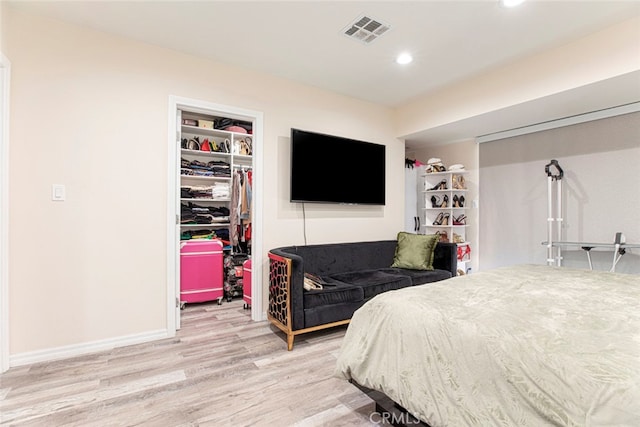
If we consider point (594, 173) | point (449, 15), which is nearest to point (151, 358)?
point (449, 15)

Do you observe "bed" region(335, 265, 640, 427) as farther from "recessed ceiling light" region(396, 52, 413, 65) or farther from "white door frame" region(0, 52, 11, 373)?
"white door frame" region(0, 52, 11, 373)

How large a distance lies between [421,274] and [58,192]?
344 centimetres

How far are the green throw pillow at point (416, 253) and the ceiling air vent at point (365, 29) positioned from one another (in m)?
2.30

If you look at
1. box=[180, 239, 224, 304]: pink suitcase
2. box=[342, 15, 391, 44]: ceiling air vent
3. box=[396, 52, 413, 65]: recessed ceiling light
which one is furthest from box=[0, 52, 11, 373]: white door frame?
box=[396, 52, 413, 65]: recessed ceiling light

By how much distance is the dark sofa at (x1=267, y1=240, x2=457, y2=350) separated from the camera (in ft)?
8.25

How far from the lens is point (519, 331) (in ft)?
3.74

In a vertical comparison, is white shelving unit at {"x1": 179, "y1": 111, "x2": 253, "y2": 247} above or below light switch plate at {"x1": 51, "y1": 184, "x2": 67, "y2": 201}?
above

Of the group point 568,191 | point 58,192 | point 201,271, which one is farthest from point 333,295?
point 568,191

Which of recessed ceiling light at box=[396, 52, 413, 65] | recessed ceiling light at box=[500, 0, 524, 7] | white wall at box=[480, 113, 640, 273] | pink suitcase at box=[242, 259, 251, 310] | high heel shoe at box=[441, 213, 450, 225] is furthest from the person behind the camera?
high heel shoe at box=[441, 213, 450, 225]

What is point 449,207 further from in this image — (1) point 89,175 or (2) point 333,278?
(1) point 89,175

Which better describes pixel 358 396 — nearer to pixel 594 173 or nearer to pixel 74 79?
pixel 74 79

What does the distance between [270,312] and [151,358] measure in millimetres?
1030

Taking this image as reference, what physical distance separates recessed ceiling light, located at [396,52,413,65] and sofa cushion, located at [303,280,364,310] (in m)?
2.23

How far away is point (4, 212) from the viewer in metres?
2.07
